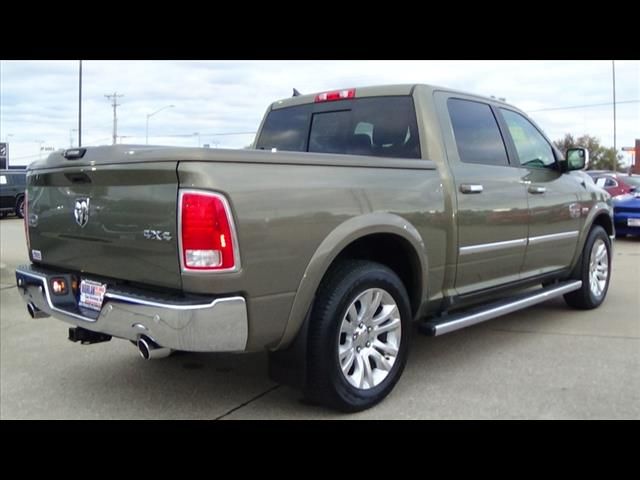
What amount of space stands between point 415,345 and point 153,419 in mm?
2256

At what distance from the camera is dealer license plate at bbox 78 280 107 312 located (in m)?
3.22

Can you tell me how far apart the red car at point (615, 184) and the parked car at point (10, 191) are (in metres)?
19.4

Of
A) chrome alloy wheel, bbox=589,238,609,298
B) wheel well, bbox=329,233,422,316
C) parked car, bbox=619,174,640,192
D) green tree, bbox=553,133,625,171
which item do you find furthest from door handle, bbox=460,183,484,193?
green tree, bbox=553,133,625,171

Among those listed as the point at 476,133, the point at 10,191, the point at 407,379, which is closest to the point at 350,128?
the point at 476,133

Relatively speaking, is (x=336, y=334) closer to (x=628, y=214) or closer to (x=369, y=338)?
(x=369, y=338)

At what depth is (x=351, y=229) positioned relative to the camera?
10.9ft

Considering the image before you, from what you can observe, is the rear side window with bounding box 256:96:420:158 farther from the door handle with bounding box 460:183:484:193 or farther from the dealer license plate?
the dealer license plate

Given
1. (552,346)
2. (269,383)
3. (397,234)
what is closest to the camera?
(397,234)

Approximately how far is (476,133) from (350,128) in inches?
37.0

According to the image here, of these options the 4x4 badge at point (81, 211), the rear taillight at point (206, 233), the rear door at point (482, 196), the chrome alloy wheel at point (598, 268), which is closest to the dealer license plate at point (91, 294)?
the 4x4 badge at point (81, 211)

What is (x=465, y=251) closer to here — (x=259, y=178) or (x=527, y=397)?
(x=527, y=397)

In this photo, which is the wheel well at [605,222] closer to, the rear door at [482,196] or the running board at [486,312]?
the running board at [486,312]

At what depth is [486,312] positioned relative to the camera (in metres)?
4.29
